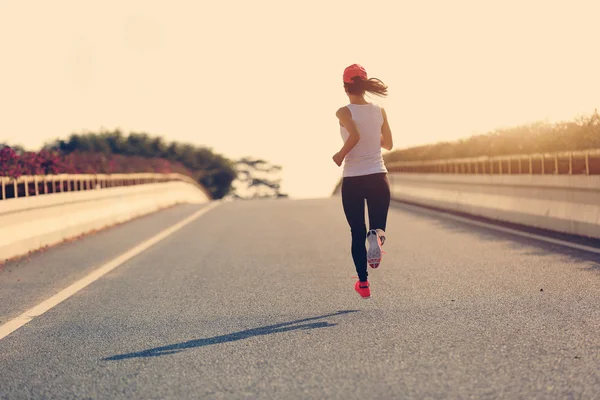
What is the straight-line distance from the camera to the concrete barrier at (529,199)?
41.3ft

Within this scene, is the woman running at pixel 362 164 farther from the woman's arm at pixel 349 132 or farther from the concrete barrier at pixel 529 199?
the concrete barrier at pixel 529 199

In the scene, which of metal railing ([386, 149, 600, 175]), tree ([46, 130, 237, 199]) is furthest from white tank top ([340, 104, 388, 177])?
tree ([46, 130, 237, 199])

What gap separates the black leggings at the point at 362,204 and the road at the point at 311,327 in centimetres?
45

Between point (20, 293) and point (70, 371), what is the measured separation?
4098 millimetres

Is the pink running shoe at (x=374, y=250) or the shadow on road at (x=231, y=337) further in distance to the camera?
the pink running shoe at (x=374, y=250)

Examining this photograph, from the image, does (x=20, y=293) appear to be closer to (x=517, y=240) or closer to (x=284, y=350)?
(x=284, y=350)

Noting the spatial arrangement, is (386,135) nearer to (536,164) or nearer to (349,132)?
(349,132)

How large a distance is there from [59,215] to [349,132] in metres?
9.79

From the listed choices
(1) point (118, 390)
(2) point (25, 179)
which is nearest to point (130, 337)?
(1) point (118, 390)

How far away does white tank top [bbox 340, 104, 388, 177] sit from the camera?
26.2 ft

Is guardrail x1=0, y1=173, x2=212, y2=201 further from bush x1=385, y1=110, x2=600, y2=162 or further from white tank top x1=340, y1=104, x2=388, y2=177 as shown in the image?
bush x1=385, y1=110, x2=600, y2=162

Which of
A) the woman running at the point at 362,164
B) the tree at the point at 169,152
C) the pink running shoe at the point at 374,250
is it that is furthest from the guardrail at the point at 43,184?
the tree at the point at 169,152

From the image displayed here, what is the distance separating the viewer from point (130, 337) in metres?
6.80

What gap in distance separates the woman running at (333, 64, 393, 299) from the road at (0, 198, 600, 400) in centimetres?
50
